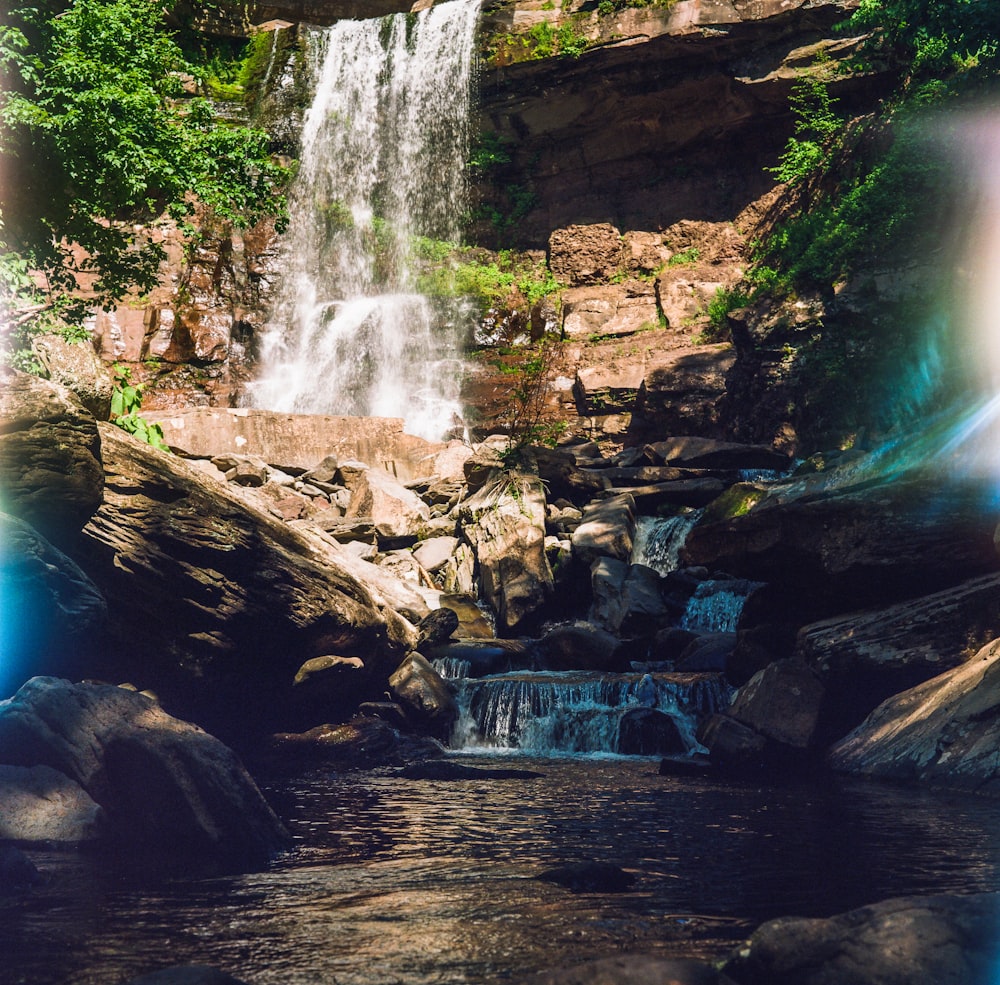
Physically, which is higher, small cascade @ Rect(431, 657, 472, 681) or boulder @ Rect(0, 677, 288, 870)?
small cascade @ Rect(431, 657, 472, 681)

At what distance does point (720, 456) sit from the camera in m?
16.7

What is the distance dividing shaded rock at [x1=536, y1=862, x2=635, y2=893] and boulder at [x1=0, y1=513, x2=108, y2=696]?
356 centimetres

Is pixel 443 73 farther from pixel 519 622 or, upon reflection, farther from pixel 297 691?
pixel 297 691

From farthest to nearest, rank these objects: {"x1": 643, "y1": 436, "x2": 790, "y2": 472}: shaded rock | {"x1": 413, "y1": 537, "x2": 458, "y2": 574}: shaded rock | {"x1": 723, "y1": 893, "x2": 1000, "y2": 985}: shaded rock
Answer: {"x1": 643, "y1": 436, "x2": 790, "y2": 472}: shaded rock
{"x1": 413, "y1": 537, "x2": 458, "y2": 574}: shaded rock
{"x1": 723, "y1": 893, "x2": 1000, "y2": 985}: shaded rock

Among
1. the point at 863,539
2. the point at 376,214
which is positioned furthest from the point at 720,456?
the point at 376,214

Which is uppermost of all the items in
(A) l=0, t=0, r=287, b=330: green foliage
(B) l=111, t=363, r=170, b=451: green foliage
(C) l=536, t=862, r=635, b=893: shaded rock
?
(A) l=0, t=0, r=287, b=330: green foliage

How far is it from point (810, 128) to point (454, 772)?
20883 millimetres

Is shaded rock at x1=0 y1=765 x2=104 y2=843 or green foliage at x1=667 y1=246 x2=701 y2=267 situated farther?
green foliage at x1=667 y1=246 x2=701 y2=267

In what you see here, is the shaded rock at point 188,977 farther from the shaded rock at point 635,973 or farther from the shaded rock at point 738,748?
the shaded rock at point 738,748

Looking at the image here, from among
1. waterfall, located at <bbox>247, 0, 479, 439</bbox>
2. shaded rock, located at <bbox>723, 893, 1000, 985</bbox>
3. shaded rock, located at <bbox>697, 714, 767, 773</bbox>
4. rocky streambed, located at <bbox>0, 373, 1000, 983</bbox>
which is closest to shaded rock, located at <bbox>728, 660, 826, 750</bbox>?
rocky streambed, located at <bbox>0, 373, 1000, 983</bbox>

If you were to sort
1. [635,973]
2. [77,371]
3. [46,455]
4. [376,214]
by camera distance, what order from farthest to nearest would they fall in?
[376,214], [77,371], [46,455], [635,973]

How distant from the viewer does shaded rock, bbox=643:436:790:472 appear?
16.5 m

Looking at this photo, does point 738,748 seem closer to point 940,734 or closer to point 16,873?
point 940,734

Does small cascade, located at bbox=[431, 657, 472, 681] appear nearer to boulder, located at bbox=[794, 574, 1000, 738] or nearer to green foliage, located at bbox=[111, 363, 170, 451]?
boulder, located at bbox=[794, 574, 1000, 738]
